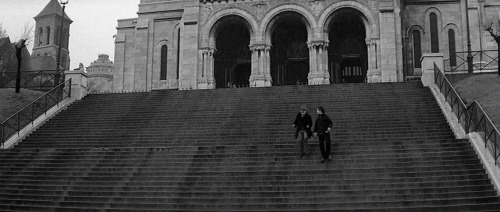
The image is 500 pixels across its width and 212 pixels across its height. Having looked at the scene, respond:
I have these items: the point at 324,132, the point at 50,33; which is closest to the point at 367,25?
the point at 324,132

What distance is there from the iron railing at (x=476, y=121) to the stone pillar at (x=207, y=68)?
589 inches

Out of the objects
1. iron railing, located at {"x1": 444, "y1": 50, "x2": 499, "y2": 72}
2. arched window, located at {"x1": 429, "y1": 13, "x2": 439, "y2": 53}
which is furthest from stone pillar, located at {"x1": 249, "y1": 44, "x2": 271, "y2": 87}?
arched window, located at {"x1": 429, "y1": 13, "x2": 439, "y2": 53}

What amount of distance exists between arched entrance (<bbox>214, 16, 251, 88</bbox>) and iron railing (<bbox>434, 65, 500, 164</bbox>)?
16.2 m

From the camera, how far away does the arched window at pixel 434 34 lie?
31.6 metres

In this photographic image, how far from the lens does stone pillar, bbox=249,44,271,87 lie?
93.7 ft

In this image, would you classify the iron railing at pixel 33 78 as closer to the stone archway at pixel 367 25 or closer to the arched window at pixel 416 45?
the stone archway at pixel 367 25

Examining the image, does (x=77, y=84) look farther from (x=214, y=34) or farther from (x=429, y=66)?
(x=429, y=66)

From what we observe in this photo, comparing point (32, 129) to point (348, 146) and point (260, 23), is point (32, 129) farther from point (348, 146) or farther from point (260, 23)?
point (260, 23)

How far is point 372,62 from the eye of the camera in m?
27.8

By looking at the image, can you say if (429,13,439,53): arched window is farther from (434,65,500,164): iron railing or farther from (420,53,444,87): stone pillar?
(434,65,500,164): iron railing

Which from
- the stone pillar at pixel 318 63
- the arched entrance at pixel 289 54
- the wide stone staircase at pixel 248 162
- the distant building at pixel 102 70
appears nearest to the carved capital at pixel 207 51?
the arched entrance at pixel 289 54

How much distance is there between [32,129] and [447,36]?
24918 millimetres

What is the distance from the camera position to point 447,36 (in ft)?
103

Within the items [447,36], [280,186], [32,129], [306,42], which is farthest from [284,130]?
[447,36]
